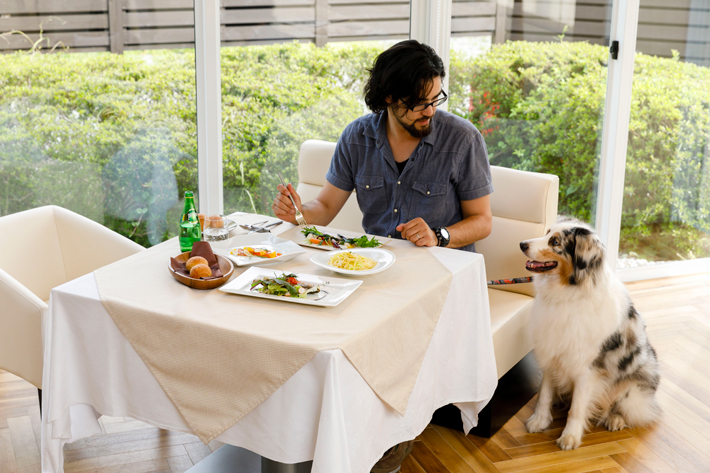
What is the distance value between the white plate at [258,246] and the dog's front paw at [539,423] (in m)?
1.13

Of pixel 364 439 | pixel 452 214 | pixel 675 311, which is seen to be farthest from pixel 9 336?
pixel 675 311

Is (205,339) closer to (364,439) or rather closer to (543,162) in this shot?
(364,439)

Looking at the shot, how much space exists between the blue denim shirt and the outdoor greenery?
3.66 ft

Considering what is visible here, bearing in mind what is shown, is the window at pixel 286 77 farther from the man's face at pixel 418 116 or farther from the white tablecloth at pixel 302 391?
the white tablecloth at pixel 302 391

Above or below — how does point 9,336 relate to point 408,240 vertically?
below

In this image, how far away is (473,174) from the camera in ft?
7.49

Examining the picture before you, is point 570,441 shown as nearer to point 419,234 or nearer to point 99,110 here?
point 419,234

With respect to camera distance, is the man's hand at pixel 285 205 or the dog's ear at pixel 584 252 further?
the man's hand at pixel 285 205

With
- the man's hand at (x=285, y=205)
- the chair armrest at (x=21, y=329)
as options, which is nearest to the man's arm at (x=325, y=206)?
the man's hand at (x=285, y=205)

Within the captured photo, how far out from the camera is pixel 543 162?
3691mm

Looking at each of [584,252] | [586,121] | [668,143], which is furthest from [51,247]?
[668,143]

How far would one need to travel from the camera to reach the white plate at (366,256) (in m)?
1.64

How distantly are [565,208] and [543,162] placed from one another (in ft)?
1.00

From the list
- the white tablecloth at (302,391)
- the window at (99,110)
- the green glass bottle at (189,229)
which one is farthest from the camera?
the window at (99,110)
